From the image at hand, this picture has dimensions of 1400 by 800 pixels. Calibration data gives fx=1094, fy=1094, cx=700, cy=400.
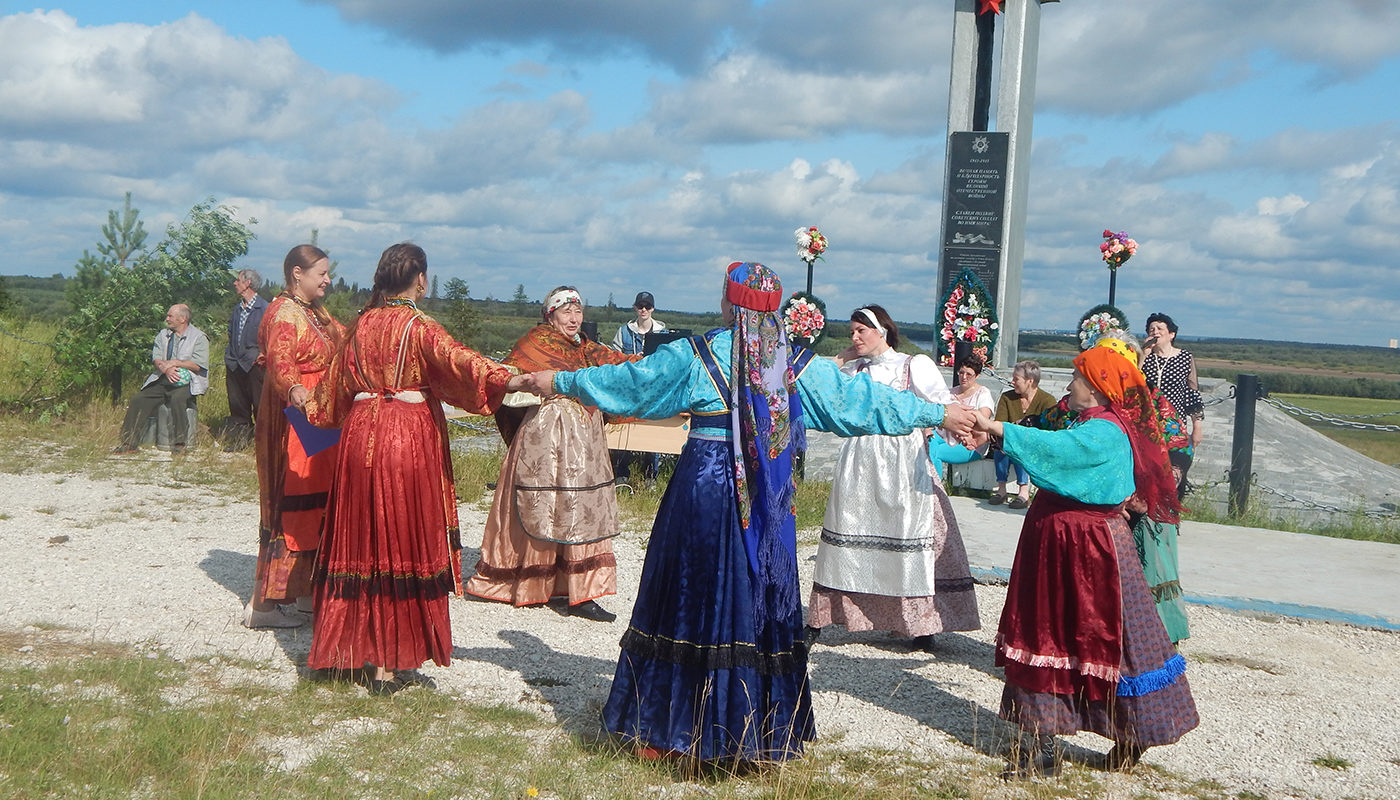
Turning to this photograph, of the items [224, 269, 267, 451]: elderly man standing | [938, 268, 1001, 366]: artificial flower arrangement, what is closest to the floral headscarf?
[224, 269, 267, 451]: elderly man standing

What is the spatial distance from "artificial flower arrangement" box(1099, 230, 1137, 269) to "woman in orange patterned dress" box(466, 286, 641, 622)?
22.8 ft

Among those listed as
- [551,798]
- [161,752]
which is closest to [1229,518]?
[551,798]

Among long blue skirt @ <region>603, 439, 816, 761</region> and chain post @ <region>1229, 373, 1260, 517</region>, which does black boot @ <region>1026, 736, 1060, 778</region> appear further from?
chain post @ <region>1229, 373, 1260, 517</region>

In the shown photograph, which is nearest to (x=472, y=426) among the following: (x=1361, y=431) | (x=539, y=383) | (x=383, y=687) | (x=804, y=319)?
(x=804, y=319)

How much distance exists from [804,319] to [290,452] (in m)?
6.48

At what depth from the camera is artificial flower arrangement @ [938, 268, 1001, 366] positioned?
1177 centimetres

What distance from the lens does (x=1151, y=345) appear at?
7738 millimetres

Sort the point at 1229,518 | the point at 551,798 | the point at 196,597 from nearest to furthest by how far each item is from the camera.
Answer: the point at 551,798 → the point at 196,597 → the point at 1229,518

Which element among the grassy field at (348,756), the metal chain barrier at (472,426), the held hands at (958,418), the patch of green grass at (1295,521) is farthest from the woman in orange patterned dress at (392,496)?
the metal chain barrier at (472,426)

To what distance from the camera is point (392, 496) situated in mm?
4520

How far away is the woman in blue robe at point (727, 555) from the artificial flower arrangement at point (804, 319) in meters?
6.66

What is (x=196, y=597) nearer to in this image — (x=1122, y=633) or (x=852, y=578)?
(x=852, y=578)

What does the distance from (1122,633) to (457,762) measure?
243cm

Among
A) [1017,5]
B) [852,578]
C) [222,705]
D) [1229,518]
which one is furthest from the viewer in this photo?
[1017,5]
